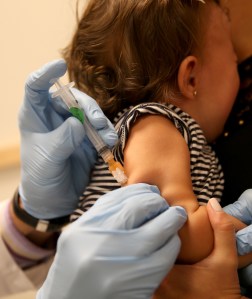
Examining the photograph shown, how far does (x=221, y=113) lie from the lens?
0.92m

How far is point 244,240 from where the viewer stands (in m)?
0.69

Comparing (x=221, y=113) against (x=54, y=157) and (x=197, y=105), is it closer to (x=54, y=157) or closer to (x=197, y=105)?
(x=197, y=105)

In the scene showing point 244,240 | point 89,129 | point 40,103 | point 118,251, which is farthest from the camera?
point 40,103

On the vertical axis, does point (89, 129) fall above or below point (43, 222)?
above

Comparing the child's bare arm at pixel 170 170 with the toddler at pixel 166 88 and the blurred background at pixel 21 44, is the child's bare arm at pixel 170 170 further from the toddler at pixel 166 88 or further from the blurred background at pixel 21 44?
the blurred background at pixel 21 44

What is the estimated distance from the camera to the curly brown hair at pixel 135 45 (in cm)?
81

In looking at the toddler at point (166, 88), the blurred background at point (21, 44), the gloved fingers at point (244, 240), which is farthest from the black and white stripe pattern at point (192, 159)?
the blurred background at point (21, 44)

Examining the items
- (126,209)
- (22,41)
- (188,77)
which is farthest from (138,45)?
(22,41)

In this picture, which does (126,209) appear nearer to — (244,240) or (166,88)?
(244,240)

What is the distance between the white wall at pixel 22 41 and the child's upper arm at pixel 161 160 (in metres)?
0.79

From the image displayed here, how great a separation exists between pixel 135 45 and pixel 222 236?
1.31ft

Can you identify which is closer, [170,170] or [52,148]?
[170,170]

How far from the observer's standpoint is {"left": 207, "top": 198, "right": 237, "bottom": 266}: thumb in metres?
0.67

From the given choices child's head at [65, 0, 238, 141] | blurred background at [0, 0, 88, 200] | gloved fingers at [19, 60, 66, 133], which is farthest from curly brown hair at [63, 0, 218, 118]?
blurred background at [0, 0, 88, 200]
